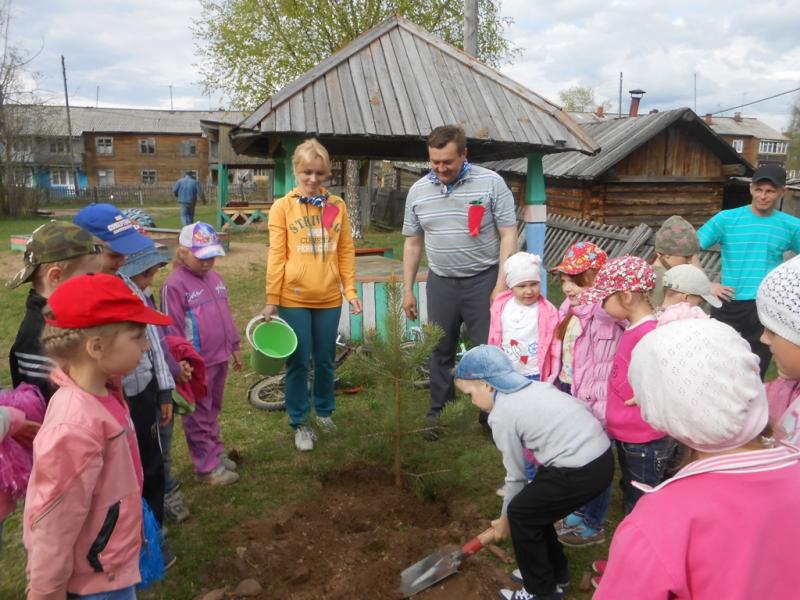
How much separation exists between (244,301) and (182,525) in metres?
5.79

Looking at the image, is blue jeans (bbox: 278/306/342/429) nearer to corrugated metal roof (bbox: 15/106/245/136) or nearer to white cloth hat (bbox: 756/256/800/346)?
white cloth hat (bbox: 756/256/800/346)

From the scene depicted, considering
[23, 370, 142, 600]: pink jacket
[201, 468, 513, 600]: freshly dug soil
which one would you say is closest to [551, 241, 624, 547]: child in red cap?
[201, 468, 513, 600]: freshly dug soil

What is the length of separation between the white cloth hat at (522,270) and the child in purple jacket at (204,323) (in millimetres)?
1606

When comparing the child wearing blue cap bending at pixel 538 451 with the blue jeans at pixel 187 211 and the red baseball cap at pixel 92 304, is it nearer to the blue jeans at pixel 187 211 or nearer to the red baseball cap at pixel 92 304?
the red baseball cap at pixel 92 304

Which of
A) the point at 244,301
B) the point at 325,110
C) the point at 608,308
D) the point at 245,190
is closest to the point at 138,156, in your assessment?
the point at 245,190

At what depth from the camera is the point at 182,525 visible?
313cm

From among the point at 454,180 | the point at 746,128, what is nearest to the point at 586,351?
the point at 454,180

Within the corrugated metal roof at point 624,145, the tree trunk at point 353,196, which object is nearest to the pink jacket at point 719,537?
the corrugated metal roof at point 624,145

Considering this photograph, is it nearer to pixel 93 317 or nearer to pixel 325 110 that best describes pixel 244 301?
pixel 325 110

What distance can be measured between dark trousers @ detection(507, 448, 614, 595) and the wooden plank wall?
49.4 m

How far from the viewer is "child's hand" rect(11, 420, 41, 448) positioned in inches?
78.8

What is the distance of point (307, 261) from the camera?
12.1 feet

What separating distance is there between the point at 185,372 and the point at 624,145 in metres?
11.6

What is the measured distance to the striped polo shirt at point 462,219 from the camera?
3709 millimetres
